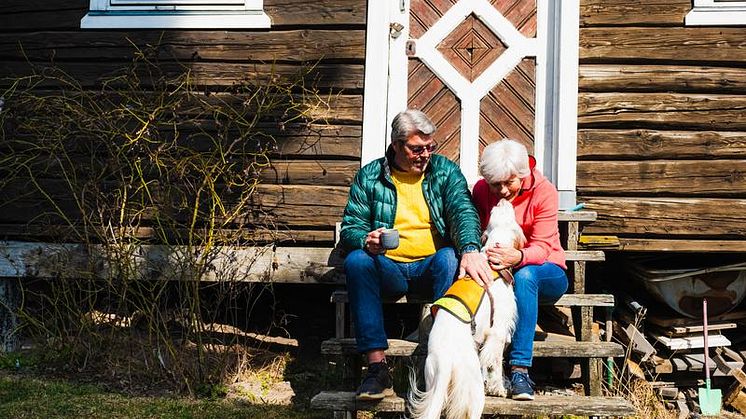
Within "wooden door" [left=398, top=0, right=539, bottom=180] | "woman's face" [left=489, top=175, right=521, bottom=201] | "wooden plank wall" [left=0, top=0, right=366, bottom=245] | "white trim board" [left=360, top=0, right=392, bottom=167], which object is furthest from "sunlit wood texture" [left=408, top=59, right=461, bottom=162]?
"woman's face" [left=489, top=175, right=521, bottom=201]

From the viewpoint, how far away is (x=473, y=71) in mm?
5285

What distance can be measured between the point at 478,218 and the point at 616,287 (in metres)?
1.99

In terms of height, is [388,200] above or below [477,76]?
below

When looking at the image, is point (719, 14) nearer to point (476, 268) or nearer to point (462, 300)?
point (476, 268)

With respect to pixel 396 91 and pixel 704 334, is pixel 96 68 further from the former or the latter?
pixel 704 334

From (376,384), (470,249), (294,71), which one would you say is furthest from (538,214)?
(294,71)

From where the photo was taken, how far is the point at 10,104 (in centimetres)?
527

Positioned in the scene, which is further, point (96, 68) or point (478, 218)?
point (96, 68)

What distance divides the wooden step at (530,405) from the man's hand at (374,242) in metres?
0.67

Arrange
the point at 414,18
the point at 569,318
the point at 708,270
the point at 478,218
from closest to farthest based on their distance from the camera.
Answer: the point at 478,218 < the point at 569,318 < the point at 708,270 < the point at 414,18

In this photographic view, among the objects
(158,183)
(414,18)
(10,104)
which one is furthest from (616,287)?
(10,104)

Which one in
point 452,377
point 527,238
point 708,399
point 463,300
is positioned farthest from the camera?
point 708,399

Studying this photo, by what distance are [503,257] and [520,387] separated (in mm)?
583

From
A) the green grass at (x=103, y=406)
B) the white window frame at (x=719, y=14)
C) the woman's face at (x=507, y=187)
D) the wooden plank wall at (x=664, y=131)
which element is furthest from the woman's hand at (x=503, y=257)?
the white window frame at (x=719, y=14)
